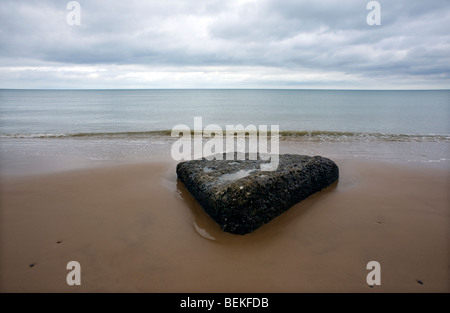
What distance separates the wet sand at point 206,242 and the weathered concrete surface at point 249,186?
0.17 m

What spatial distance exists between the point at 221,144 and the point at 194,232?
7940mm

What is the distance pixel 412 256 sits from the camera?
3.34m

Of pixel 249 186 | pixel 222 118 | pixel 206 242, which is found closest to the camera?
pixel 206 242

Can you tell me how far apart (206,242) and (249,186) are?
1.02 meters

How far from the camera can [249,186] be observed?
12.8 feet

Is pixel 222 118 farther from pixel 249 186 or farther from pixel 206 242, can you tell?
pixel 206 242

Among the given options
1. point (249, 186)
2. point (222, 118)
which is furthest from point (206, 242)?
point (222, 118)

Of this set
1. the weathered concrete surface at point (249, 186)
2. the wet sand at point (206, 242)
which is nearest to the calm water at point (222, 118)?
the wet sand at point (206, 242)

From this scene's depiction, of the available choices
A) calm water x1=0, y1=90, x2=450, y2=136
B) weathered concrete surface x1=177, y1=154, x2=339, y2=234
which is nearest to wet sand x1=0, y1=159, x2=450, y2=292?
weathered concrete surface x1=177, y1=154, x2=339, y2=234

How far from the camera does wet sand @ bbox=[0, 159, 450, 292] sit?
115 inches

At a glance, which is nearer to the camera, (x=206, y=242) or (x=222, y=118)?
(x=206, y=242)

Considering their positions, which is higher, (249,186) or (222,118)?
(222,118)
